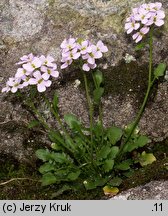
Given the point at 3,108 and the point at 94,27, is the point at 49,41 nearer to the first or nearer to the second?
the point at 94,27

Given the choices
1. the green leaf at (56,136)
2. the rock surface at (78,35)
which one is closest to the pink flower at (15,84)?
the green leaf at (56,136)

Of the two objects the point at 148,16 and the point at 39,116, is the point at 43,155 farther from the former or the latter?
the point at 148,16

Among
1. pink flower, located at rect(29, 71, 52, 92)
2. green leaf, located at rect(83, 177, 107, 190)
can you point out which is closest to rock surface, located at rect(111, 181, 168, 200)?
green leaf, located at rect(83, 177, 107, 190)

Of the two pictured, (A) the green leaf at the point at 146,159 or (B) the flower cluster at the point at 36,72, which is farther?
(A) the green leaf at the point at 146,159

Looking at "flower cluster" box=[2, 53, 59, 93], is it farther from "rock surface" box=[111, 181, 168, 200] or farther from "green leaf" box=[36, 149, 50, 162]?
"rock surface" box=[111, 181, 168, 200]

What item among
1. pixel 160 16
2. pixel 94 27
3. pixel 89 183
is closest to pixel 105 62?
pixel 94 27

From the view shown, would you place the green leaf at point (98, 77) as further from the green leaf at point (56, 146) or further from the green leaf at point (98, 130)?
the green leaf at point (56, 146)

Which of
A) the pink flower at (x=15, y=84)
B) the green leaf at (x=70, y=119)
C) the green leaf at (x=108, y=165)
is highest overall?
the pink flower at (x=15, y=84)
